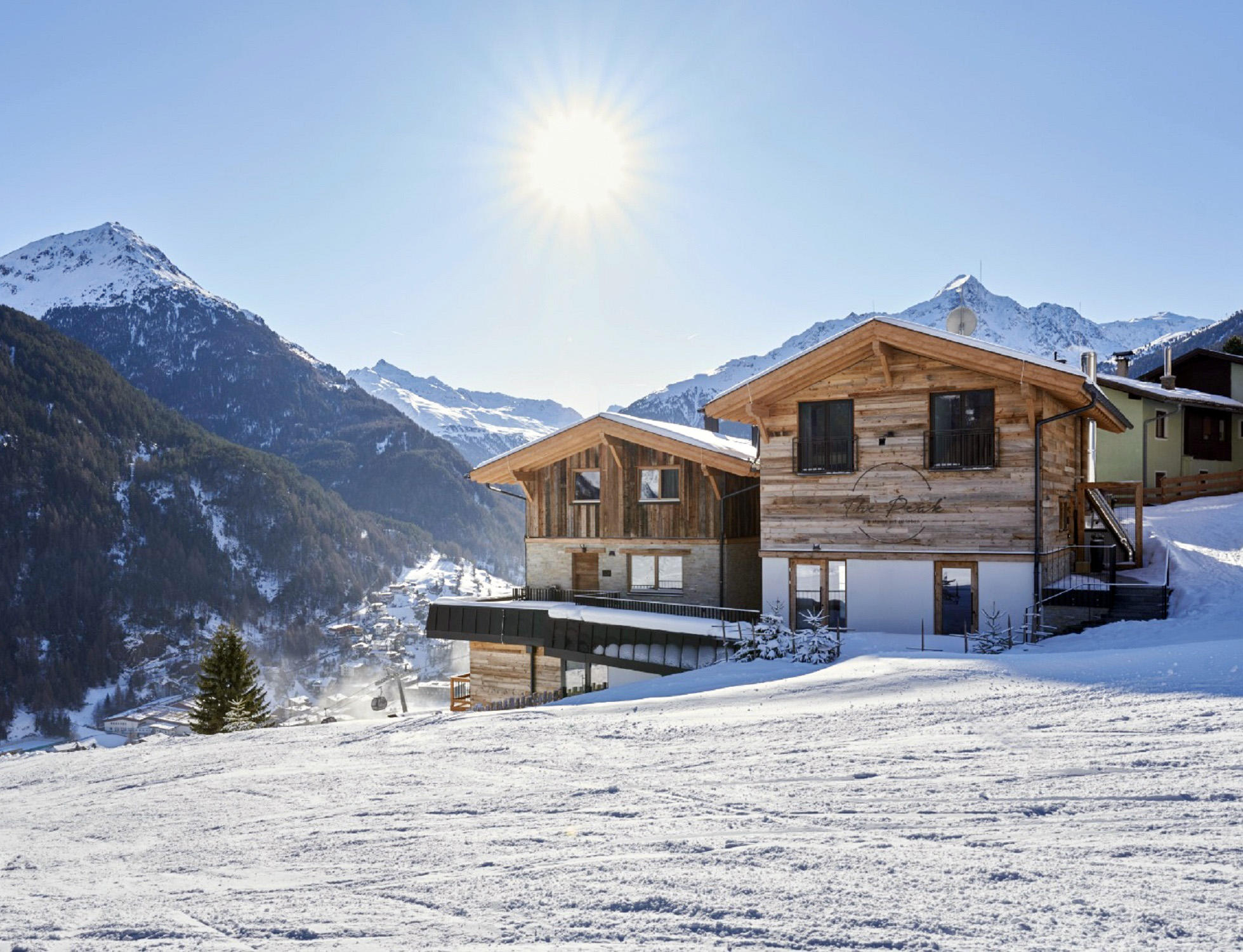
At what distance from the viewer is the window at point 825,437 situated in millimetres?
18797

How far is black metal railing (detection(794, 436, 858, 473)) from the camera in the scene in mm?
18719

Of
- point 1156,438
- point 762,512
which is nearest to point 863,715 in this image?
point 762,512

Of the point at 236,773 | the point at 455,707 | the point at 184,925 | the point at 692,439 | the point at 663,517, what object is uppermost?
the point at 692,439

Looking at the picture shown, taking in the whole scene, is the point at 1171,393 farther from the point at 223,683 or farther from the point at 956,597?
the point at 223,683

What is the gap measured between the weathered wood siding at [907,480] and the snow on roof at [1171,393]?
18169 millimetres

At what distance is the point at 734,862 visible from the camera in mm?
4633

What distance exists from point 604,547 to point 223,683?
85.7 ft

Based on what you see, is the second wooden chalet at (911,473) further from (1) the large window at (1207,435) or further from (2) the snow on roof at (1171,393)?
(1) the large window at (1207,435)

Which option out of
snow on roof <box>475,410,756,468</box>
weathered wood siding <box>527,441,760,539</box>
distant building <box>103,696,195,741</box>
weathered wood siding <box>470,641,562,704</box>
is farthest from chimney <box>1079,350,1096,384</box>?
distant building <box>103,696,195,741</box>

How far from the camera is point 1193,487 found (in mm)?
34812

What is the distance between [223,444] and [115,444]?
20005 mm

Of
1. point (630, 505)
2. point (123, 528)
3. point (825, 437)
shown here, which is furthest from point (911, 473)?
point (123, 528)

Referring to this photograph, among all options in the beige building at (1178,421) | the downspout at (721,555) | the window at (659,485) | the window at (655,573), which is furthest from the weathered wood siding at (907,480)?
the beige building at (1178,421)

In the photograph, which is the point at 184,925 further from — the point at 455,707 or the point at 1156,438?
the point at 1156,438
